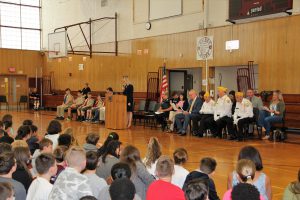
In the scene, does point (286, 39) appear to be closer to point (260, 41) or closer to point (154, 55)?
point (260, 41)

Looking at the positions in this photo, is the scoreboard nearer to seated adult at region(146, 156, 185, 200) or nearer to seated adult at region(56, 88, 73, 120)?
seated adult at region(56, 88, 73, 120)

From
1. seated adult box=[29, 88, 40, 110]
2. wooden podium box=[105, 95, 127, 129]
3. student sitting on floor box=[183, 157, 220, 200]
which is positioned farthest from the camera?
seated adult box=[29, 88, 40, 110]

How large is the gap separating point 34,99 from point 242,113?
635 inches

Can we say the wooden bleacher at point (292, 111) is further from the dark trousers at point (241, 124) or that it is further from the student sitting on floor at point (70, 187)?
the student sitting on floor at point (70, 187)

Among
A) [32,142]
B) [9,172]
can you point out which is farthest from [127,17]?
[9,172]

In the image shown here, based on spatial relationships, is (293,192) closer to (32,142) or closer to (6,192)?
(6,192)

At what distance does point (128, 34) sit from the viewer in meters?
18.2

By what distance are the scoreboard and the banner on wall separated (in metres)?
1.21

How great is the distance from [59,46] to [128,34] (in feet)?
11.9

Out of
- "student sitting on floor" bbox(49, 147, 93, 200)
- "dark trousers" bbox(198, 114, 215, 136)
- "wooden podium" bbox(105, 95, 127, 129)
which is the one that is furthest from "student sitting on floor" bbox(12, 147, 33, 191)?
"wooden podium" bbox(105, 95, 127, 129)

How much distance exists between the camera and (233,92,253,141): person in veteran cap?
10180 millimetres

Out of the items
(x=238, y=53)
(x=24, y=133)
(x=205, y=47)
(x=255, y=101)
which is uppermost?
(x=205, y=47)

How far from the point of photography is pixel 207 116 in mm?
11070

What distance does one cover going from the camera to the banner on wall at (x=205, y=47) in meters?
14.0
